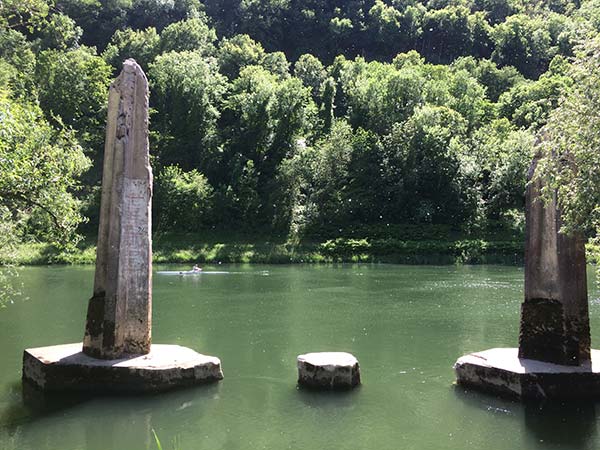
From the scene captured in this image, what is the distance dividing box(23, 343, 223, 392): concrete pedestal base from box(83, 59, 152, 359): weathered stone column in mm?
399

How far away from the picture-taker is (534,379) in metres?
10.1

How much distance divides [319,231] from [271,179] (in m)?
9.31

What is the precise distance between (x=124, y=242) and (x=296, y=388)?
4222 mm

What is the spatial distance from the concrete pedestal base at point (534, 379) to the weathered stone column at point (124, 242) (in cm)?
630

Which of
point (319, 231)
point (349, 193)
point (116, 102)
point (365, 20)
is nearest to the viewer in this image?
point (116, 102)

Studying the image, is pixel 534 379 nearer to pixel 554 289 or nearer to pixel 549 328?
pixel 549 328

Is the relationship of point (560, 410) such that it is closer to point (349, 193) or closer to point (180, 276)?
point (180, 276)

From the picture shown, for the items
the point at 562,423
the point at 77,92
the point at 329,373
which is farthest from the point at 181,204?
the point at 562,423

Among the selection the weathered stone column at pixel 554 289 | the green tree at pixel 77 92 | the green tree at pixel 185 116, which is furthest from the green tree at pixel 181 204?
the weathered stone column at pixel 554 289

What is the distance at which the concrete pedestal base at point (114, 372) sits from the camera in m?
10.4

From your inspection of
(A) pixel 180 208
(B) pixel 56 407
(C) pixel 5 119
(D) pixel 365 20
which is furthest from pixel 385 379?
(D) pixel 365 20

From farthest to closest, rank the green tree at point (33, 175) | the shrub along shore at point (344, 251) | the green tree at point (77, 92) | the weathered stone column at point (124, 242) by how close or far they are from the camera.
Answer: the green tree at point (77, 92) < the shrub along shore at point (344, 251) < the weathered stone column at point (124, 242) < the green tree at point (33, 175)

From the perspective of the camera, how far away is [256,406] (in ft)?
33.2

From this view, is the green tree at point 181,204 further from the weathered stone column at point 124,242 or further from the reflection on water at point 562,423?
the reflection on water at point 562,423
